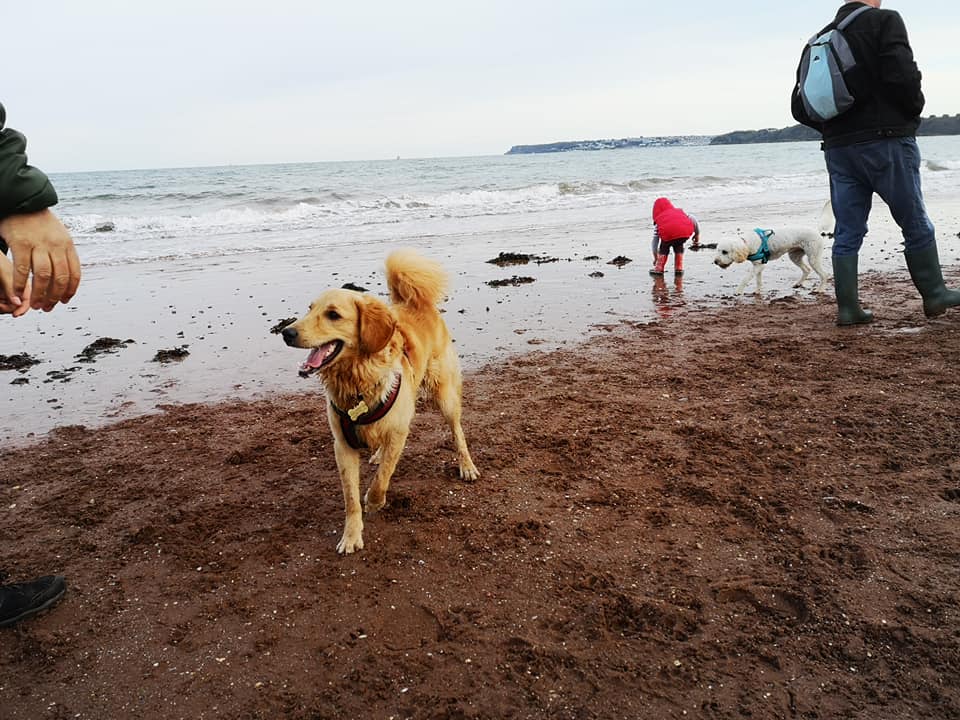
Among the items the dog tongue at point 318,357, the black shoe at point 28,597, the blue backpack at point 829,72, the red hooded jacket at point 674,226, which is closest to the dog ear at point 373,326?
the dog tongue at point 318,357

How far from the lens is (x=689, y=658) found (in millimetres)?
2066

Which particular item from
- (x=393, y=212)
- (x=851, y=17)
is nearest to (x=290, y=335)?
(x=851, y=17)

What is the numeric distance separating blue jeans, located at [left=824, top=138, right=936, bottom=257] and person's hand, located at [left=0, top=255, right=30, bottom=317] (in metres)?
5.79

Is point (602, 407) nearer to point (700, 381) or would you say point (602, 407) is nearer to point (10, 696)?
point (700, 381)

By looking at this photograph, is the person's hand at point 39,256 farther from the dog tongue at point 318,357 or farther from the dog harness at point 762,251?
the dog harness at point 762,251

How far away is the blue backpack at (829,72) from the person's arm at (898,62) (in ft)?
0.67

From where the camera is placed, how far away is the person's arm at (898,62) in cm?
476

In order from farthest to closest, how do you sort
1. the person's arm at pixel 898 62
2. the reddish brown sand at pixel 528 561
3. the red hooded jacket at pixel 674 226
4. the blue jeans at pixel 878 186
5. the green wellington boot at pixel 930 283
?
the red hooded jacket at pixel 674 226
the green wellington boot at pixel 930 283
the blue jeans at pixel 878 186
the person's arm at pixel 898 62
the reddish brown sand at pixel 528 561

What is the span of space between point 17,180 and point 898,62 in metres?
5.77

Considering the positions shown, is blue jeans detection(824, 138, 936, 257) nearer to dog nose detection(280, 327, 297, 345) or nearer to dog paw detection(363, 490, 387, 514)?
dog paw detection(363, 490, 387, 514)

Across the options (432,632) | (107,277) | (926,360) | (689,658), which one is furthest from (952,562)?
(107,277)

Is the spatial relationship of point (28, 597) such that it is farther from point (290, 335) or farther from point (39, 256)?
point (39, 256)

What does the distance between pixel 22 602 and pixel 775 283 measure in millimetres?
8693

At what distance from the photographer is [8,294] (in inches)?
66.4
